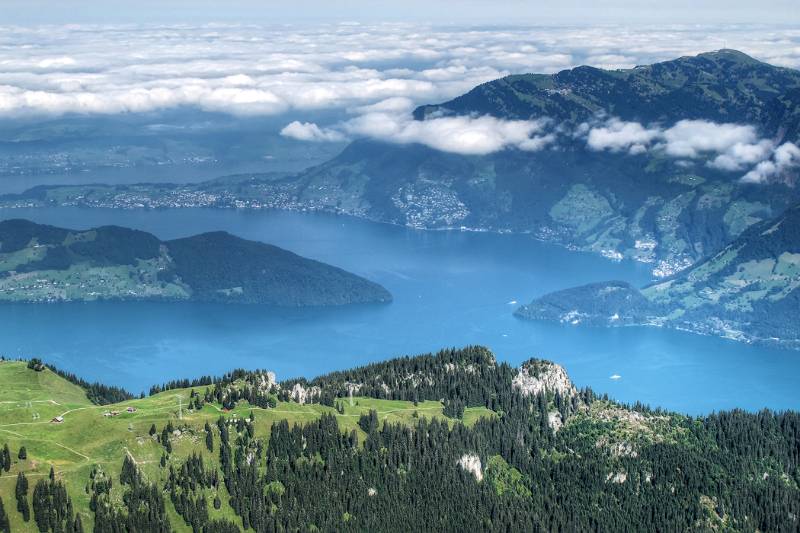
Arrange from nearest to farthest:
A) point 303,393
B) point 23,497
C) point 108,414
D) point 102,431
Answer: point 23,497
point 102,431
point 108,414
point 303,393

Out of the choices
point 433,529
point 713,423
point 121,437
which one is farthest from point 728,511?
point 121,437

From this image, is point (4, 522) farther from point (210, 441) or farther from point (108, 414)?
point (210, 441)

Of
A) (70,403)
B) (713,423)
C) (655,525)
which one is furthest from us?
(713,423)

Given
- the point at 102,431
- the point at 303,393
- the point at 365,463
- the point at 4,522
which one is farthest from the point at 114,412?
the point at 365,463

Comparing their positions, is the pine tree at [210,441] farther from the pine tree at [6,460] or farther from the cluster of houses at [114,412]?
the pine tree at [6,460]

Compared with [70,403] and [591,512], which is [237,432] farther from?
[591,512]

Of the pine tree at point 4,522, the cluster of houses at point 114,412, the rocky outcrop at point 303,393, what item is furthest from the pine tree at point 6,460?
the rocky outcrop at point 303,393

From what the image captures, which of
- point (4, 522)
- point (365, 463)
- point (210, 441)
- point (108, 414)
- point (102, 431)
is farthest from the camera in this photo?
point (365, 463)
